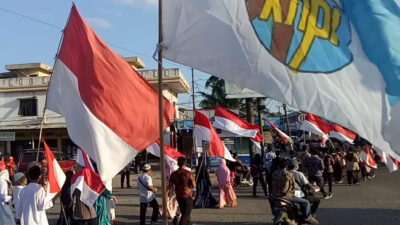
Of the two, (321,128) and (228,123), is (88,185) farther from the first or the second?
(321,128)

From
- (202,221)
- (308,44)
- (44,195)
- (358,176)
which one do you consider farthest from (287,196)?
(358,176)

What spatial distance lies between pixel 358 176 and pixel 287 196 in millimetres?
13247

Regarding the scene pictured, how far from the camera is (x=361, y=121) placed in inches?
191

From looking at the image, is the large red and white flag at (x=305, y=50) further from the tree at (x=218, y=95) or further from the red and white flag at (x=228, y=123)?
the tree at (x=218, y=95)

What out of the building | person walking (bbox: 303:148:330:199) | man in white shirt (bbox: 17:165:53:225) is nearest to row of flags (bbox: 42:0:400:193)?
man in white shirt (bbox: 17:165:53:225)

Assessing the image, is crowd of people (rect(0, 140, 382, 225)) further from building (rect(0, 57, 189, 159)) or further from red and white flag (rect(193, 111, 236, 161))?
building (rect(0, 57, 189, 159))

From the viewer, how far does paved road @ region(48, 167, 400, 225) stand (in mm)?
12056

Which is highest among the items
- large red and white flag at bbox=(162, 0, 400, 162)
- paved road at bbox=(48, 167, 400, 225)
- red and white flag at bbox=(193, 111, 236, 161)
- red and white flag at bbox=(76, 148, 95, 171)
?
large red and white flag at bbox=(162, 0, 400, 162)

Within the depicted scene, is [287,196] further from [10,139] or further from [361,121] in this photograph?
[10,139]

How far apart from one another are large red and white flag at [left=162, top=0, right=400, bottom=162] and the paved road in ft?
23.5

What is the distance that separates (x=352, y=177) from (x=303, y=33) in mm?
17323

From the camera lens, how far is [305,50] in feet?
16.4

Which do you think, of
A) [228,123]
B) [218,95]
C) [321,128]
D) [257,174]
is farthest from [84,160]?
[218,95]

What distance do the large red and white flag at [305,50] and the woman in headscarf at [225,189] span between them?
10.2 m
